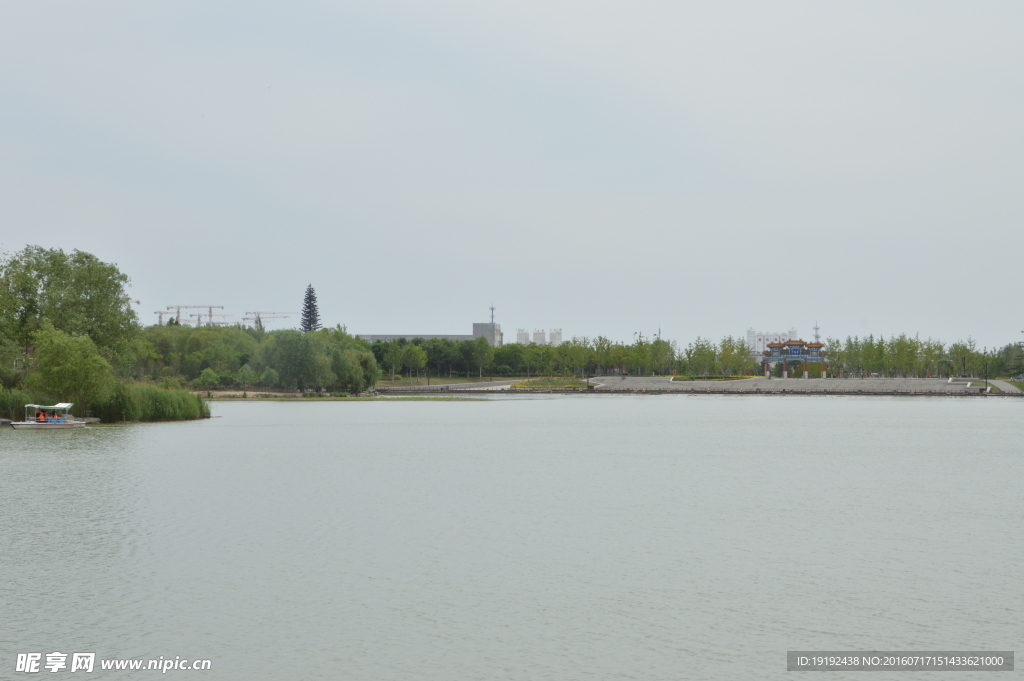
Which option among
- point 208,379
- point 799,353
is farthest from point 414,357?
point 799,353

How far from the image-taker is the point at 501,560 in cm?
1973

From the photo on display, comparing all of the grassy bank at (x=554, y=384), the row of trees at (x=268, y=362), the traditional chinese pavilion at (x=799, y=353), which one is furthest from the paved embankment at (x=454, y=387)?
the traditional chinese pavilion at (x=799, y=353)

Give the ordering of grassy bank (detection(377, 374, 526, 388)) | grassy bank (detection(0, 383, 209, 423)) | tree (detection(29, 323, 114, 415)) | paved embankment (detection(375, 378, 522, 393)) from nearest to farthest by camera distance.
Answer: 1. tree (detection(29, 323, 114, 415))
2. grassy bank (detection(0, 383, 209, 423))
3. paved embankment (detection(375, 378, 522, 393))
4. grassy bank (detection(377, 374, 526, 388))

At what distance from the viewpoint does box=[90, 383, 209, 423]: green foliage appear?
5878cm

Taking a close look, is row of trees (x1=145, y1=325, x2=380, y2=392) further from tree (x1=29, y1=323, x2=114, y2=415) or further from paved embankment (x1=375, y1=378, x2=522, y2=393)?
tree (x1=29, y1=323, x2=114, y2=415)

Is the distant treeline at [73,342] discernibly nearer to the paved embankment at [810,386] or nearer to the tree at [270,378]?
the tree at [270,378]

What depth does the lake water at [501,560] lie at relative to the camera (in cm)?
1371

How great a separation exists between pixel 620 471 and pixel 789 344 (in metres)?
136

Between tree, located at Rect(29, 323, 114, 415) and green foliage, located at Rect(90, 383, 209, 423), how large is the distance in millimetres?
1159

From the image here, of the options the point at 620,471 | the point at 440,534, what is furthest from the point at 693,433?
the point at 440,534

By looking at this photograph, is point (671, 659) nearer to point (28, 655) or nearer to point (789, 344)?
point (28, 655)

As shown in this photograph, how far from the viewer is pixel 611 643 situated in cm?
1384

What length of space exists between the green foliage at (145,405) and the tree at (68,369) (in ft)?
3.80

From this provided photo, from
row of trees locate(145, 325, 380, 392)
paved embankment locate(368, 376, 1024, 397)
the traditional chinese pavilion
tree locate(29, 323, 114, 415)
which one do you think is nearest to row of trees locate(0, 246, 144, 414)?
tree locate(29, 323, 114, 415)
